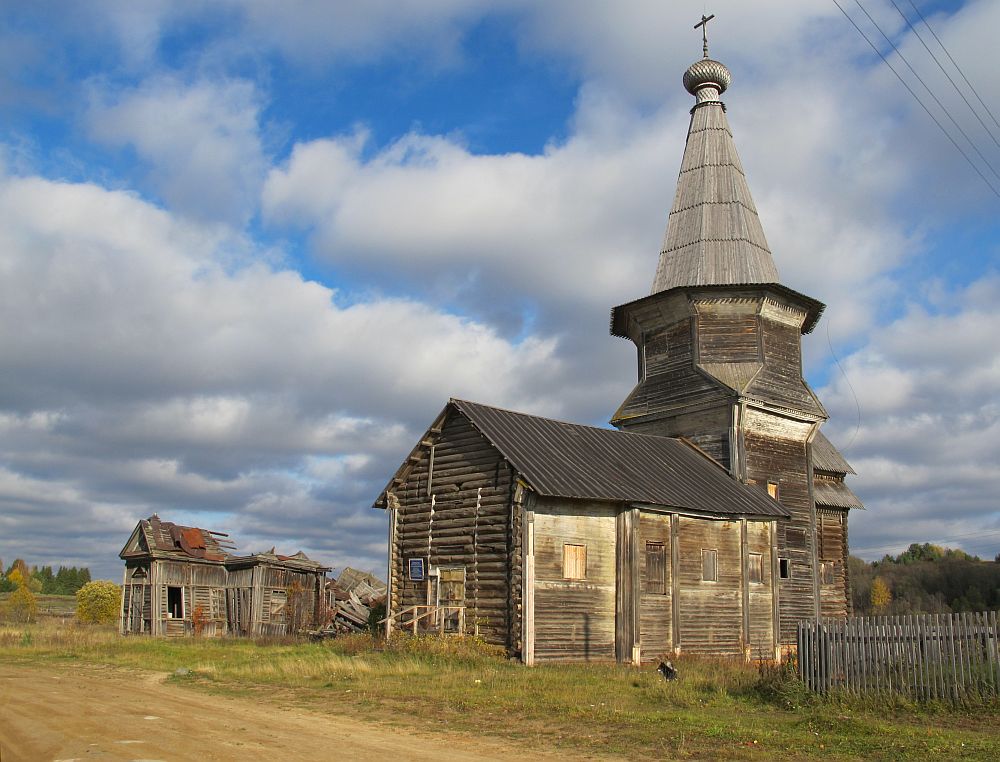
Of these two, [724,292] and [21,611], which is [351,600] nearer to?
[724,292]

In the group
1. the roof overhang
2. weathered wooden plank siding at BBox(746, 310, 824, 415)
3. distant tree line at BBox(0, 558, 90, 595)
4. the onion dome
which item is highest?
the onion dome

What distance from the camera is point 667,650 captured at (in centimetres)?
2367

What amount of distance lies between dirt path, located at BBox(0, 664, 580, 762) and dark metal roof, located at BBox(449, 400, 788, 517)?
32.0ft

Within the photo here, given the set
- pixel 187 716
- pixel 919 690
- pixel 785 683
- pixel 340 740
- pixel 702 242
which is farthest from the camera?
pixel 702 242

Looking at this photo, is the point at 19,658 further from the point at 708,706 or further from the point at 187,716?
the point at 708,706

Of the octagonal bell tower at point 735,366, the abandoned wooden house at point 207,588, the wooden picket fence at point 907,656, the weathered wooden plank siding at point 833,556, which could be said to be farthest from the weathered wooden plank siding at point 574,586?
the abandoned wooden house at point 207,588

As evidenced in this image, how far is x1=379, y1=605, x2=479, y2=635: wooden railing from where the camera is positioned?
23.0m

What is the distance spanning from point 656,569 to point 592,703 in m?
9.72

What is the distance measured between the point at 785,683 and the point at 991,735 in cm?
376

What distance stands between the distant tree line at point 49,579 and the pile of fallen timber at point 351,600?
94243 millimetres

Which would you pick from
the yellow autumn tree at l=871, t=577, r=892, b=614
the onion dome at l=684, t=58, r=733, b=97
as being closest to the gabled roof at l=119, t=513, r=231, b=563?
the onion dome at l=684, t=58, r=733, b=97

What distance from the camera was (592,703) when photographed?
14680 millimetres

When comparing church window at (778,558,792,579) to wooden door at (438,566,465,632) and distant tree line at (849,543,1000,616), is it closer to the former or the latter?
wooden door at (438,566,465,632)

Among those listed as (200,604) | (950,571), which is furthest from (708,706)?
(950,571)
